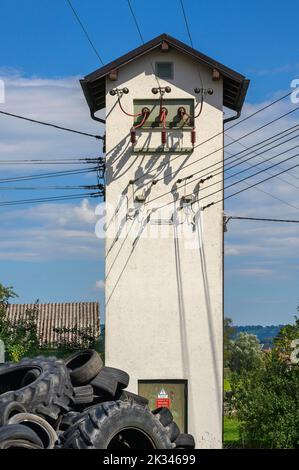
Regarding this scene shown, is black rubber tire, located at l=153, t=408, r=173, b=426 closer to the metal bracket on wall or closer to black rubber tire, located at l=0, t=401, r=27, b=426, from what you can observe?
black rubber tire, located at l=0, t=401, r=27, b=426

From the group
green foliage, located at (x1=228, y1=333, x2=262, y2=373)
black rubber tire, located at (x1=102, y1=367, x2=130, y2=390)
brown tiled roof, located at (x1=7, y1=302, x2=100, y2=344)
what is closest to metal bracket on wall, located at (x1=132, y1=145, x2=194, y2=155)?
black rubber tire, located at (x1=102, y1=367, x2=130, y2=390)

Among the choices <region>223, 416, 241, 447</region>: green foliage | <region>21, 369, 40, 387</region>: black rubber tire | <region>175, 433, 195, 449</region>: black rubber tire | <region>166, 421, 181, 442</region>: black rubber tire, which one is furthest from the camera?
<region>223, 416, 241, 447</region>: green foliage

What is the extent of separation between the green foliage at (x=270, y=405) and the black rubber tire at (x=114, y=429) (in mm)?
11500

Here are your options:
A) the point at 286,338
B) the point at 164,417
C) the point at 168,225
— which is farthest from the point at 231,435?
the point at 164,417

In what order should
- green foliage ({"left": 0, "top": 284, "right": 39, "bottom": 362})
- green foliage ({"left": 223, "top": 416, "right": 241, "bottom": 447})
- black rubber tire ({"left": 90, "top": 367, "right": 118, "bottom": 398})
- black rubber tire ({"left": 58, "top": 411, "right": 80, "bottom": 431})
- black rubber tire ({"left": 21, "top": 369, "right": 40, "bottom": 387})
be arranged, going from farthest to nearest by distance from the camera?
green foliage ({"left": 0, "top": 284, "right": 39, "bottom": 362}), green foliage ({"left": 223, "top": 416, "right": 241, "bottom": 447}), black rubber tire ({"left": 90, "top": 367, "right": 118, "bottom": 398}), black rubber tire ({"left": 21, "top": 369, "right": 40, "bottom": 387}), black rubber tire ({"left": 58, "top": 411, "right": 80, "bottom": 431})

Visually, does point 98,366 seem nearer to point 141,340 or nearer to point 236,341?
point 141,340

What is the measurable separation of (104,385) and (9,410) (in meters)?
3.85

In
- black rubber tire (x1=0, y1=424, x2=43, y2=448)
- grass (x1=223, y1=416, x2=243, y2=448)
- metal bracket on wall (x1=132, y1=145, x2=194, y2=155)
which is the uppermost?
metal bracket on wall (x1=132, y1=145, x2=194, y2=155)

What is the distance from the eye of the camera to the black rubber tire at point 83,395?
17.6 metres

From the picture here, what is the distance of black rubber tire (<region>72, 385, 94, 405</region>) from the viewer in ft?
57.7

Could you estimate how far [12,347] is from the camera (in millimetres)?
38469

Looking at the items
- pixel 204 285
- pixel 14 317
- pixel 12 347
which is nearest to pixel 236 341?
pixel 14 317

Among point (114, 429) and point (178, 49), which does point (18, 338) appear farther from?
point (114, 429)

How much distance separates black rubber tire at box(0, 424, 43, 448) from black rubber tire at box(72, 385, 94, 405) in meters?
3.89
